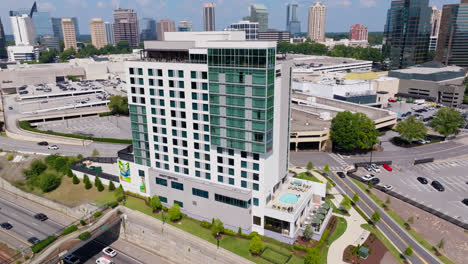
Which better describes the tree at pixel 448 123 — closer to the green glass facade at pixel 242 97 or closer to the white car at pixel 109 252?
the green glass facade at pixel 242 97

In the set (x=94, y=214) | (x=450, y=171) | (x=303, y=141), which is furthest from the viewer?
(x=303, y=141)

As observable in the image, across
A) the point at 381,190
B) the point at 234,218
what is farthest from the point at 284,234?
the point at 381,190

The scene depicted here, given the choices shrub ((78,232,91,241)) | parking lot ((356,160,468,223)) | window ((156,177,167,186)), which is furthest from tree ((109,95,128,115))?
parking lot ((356,160,468,223))

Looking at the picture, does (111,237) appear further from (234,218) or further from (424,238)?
(424,238)

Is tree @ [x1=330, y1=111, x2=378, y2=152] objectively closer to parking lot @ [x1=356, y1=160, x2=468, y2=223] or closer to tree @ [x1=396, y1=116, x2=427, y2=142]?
parking lot @ [x1=356, y1=160, x2=468, y2=223]

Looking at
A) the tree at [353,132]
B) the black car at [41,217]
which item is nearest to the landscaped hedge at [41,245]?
the black car at [41,217]

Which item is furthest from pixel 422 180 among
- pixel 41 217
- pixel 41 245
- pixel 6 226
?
pixel 6 226
